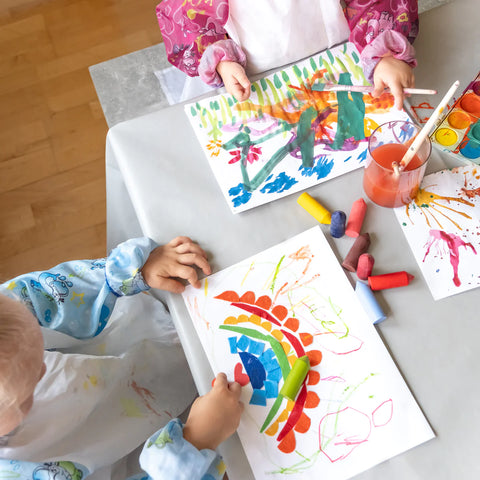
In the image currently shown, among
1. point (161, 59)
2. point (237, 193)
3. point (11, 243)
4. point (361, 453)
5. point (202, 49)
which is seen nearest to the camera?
point (361, 453)

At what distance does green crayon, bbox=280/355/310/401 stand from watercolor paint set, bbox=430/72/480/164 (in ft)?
1.23

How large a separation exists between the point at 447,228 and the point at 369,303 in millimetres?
155

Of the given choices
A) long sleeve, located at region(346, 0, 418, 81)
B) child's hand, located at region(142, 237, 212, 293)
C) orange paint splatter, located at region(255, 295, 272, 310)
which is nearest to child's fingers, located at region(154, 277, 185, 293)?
child's hand, located at region(142, 237, 212, 293)

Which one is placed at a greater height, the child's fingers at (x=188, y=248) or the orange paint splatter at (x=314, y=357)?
the child's fingers at (x=188, y=248)

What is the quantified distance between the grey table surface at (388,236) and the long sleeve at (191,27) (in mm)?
138

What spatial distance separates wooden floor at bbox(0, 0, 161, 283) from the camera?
1.36m

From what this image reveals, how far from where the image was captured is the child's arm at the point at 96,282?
0.63m

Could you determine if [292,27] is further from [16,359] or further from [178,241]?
[16,359]

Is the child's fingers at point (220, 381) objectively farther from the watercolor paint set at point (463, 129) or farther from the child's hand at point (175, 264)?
the watercolor paint set at point (463, 129)

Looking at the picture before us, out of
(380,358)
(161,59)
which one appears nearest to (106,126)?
(161,59)

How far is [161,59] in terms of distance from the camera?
146cm

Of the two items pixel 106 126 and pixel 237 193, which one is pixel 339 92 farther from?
pixel 106 126

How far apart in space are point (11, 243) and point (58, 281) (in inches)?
30.9

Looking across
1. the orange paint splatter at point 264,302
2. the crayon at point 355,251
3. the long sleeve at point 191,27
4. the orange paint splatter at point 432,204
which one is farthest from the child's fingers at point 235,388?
the long sleeve at point 191,27
